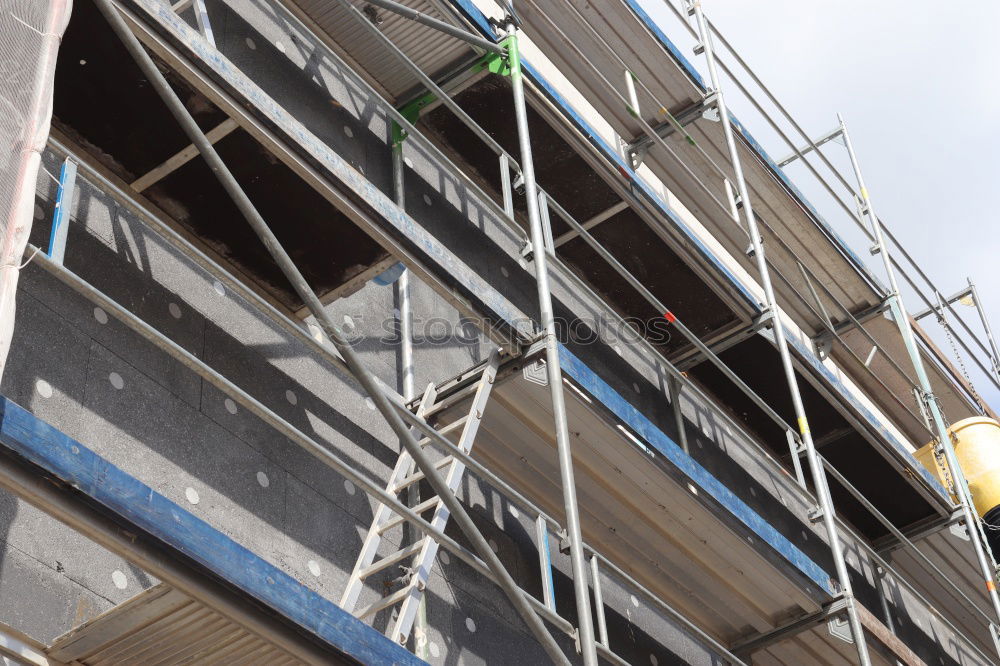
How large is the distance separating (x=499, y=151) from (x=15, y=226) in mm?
4131

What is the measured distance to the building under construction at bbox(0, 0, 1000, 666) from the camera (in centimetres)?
439

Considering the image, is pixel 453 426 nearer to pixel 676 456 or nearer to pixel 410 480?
pixel 410 480

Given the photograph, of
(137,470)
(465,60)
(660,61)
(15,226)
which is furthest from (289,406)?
(660,61)

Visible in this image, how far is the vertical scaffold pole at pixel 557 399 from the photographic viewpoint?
5684 millimetres

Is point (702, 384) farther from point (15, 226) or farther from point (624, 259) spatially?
point (15, 226)

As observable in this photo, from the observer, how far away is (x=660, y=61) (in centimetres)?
1170

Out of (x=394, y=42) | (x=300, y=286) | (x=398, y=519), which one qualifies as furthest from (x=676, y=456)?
(x=300, y=286)

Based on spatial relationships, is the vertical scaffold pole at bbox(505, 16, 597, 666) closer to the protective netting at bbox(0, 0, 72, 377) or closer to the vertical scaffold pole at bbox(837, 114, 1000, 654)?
the protective netting at bbox(0, 0, 72, 377)

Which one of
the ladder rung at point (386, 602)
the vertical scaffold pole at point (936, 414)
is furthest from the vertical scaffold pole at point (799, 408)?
the ladder rung at point (386, 602)

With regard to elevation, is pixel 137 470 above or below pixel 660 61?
below

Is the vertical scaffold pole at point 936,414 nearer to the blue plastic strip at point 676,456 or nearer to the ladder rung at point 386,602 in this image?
the blue plastic strip at point 676,456

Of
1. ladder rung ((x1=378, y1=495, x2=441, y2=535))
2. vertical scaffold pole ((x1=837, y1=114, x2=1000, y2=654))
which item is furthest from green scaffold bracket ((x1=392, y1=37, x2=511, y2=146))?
vertical scaffold pole ((x1=837, y1=114, x2=1000, y2=654))

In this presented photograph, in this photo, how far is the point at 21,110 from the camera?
161 inches

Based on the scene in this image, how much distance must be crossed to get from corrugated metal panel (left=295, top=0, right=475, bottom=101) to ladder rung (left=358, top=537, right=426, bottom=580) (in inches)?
138
